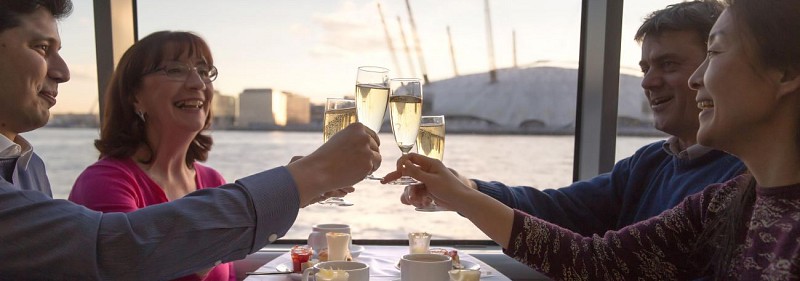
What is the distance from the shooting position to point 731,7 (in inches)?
48.2

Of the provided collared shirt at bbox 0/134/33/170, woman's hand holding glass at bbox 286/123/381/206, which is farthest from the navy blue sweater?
collared shirt at bbox 0/134/33/170

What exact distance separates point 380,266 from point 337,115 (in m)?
0.77

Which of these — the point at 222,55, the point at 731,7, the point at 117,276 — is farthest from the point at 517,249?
the point at 222,55

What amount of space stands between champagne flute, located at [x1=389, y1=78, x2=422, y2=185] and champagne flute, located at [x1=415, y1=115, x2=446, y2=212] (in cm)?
13

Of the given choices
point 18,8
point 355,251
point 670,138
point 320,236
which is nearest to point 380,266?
point 355,251

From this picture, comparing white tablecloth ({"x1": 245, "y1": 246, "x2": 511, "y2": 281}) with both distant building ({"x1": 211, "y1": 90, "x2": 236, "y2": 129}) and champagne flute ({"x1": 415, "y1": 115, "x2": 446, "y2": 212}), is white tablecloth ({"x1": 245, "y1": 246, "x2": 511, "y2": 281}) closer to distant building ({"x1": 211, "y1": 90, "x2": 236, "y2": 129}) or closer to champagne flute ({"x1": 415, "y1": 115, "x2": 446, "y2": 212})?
champagne flute ({"x1": 415, "y1": 115, "x2": 446, "y2": 212})

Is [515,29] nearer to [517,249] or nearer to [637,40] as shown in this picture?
[637,40]

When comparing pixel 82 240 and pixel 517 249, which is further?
pixel 517 249

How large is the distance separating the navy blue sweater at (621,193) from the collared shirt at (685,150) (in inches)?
0.8

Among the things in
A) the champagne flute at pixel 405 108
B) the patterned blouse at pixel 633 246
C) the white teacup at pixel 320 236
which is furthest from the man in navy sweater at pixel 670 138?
the white teacup at pixel 320 236

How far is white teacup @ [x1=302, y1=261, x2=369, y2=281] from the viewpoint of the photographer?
5.15 ft

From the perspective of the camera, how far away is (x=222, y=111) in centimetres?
252

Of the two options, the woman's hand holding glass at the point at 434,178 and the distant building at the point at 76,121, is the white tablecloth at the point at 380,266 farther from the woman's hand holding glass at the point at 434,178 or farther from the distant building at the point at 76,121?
the distant building at the point at 76,121

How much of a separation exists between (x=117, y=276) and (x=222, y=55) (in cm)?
190
